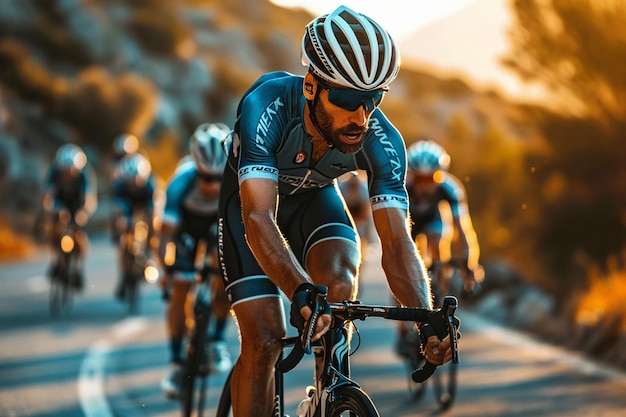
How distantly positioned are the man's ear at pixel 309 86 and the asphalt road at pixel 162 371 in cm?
438

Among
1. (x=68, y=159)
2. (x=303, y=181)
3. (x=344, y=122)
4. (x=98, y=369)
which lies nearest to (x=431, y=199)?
(x=98, y=369)

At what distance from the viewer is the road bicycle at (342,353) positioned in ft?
15.1

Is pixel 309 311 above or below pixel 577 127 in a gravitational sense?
below

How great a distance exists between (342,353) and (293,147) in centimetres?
101

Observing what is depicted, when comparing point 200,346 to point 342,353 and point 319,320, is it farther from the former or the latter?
point 319,320

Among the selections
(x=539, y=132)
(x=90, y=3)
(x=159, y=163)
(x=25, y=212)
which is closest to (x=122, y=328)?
(x=539, y=132)

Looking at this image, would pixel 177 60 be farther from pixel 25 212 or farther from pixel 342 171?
pixel 342 171

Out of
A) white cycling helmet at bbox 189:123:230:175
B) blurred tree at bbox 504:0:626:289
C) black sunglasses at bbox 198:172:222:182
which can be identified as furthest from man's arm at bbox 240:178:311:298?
blurred tree at bbox 504:0:626:289

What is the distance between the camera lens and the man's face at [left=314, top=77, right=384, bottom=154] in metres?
5.08

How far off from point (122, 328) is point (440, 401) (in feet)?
20.4

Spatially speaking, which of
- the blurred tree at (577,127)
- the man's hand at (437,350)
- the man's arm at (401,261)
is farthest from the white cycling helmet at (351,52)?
the blurred tree at (577,127)

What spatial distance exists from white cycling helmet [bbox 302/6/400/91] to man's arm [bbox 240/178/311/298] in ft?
1.73

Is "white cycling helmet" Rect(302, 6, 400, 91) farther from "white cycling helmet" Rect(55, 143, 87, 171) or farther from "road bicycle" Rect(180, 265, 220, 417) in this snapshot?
"white cycling helmet" Rect(55, 143, 87, 171)

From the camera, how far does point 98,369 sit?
11.6m
